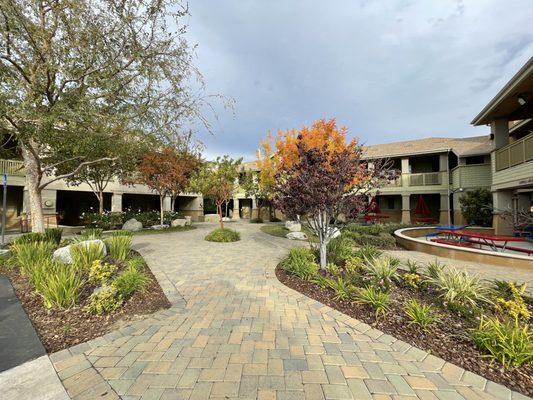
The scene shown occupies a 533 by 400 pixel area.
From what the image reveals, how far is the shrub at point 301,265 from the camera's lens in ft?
18.0

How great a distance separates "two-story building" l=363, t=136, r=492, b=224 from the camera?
633 inches

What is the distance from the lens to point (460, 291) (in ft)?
13.6

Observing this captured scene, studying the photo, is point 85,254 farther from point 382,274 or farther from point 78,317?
point 382,274

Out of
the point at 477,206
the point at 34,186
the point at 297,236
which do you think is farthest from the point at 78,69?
the point at 477,206

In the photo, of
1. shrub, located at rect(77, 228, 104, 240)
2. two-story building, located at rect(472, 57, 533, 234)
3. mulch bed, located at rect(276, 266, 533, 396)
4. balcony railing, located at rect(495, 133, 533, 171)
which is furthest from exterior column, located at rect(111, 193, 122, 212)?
balcony railing, located at rect(495, 133, 533, 171)

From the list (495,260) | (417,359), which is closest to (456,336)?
(417,359)

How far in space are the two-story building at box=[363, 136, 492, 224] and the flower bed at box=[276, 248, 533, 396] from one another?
12.7 meters

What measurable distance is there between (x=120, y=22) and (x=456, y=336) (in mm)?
8983

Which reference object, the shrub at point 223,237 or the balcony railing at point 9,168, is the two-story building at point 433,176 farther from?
the balcony railing at point 9,168

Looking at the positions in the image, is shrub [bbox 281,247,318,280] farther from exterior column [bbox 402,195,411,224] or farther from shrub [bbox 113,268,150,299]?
exterior column [bbox 402,195,411,224]

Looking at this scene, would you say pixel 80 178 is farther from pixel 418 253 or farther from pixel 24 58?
pixel 418 253

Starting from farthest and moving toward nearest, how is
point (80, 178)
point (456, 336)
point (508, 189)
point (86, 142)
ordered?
point (80, 178) → point (508, 189) → point (86, 142) → point (456, 336)

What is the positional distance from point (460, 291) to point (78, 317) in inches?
234

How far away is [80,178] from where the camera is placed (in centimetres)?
1498
